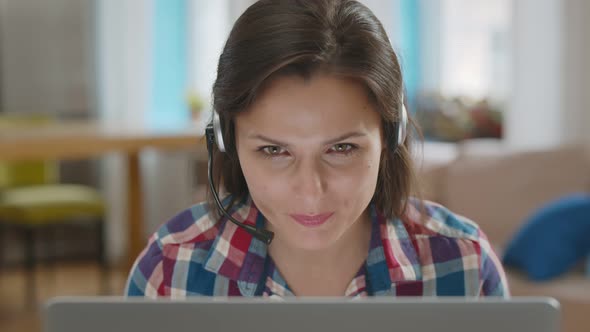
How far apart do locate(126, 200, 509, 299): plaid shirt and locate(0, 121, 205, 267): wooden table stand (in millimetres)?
2257

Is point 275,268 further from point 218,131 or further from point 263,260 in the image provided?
point 218,131

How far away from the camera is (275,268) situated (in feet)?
3.88

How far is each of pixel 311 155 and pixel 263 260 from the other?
0.73ft

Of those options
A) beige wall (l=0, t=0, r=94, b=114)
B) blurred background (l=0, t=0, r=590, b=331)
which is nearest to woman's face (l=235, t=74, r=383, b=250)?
blurred background (l=0, t=0, r=590, b=331)

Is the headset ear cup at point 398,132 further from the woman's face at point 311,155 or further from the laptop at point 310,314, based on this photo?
the laptop at point 310,314

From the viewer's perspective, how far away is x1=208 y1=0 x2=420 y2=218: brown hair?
1051mm

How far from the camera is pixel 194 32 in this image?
5.46 metres

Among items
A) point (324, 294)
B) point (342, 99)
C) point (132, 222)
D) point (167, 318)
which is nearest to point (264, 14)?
point (342, 99)

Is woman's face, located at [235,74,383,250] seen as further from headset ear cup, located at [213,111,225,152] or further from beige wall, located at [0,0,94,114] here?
beige wall, located at [0,0,94,114]

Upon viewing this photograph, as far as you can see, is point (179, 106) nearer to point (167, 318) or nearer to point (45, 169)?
point (45, 169)

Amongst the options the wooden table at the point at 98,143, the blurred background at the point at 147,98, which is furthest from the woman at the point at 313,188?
the blurred background at the point at 147,98

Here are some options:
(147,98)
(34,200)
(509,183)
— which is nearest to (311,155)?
(509,183)

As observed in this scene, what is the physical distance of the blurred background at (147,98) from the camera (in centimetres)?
419

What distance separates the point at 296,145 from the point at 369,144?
0.10 meters
